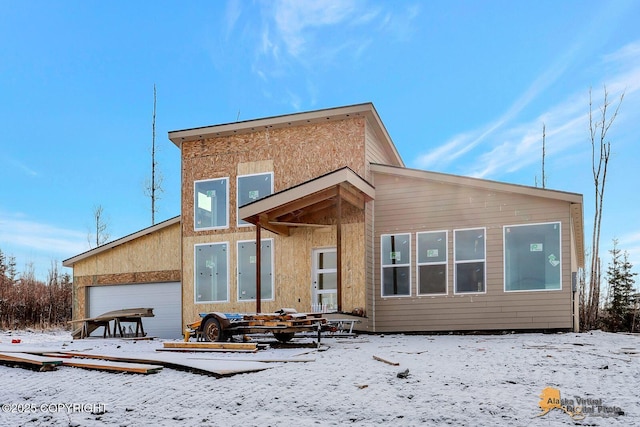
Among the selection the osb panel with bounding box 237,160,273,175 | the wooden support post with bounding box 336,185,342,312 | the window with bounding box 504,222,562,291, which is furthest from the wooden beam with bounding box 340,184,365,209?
the window with bounding box 504,222,562,291

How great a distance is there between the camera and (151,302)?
18922 millimetres

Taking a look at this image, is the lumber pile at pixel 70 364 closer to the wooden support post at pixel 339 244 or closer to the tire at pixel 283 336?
the tire at pixel 283 336

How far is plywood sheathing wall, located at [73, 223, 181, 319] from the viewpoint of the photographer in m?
18.7

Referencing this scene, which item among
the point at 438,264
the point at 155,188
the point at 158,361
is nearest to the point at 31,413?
the point at 158,361

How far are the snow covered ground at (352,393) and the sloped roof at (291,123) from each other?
7846mm

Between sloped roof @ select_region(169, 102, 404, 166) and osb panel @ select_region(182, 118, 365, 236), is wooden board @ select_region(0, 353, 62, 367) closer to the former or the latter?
osb panel @ select_region(182, 118, 365, 236)

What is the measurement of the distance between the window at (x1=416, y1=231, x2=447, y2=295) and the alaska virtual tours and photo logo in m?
8.70

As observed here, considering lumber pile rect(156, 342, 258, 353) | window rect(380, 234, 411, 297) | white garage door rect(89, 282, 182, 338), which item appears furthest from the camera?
white garage door rect(89, 282, 182, 338)

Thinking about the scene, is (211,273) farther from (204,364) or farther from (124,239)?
(204,364)

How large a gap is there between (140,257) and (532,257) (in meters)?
12.5

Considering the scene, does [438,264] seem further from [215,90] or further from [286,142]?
[215,90]

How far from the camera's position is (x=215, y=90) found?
22.4 metres

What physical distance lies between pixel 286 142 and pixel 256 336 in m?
5.77

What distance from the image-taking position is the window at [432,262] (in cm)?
1531
